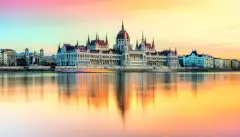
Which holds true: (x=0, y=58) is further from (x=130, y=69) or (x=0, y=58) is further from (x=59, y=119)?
(x=59, y=119)

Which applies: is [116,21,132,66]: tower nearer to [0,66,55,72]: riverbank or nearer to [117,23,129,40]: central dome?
[117,23,129,40]: central dome

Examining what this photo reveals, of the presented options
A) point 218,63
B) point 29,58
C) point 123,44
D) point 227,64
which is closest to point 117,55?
point 123,44

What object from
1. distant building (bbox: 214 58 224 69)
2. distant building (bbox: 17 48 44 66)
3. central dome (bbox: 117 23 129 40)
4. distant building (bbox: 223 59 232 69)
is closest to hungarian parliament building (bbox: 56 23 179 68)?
central dome (bbox: 117 23 129 40)

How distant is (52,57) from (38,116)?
126 meters

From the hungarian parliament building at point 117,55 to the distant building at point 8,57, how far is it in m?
15.9

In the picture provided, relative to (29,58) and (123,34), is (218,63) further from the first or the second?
(29,58)

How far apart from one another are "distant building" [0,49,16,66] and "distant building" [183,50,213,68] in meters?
71.3

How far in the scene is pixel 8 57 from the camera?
116 m

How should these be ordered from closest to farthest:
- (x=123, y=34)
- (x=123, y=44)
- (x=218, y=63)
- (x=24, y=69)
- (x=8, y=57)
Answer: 1. (x=24, y=69)
2. (x=8, y=57)
3. (x=123, y=44)
4. (x=123, y=34)
5. (x=218, y=63)

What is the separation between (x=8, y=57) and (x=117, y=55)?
34.9m

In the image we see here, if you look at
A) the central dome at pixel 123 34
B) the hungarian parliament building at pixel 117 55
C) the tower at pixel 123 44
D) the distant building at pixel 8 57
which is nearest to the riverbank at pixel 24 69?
the hungarian parliament building at pixel 117 55

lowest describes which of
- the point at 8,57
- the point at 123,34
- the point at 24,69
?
the point at 24,69

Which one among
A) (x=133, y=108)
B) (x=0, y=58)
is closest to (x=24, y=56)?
(x=0, y=58)

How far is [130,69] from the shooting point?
4284 inches
